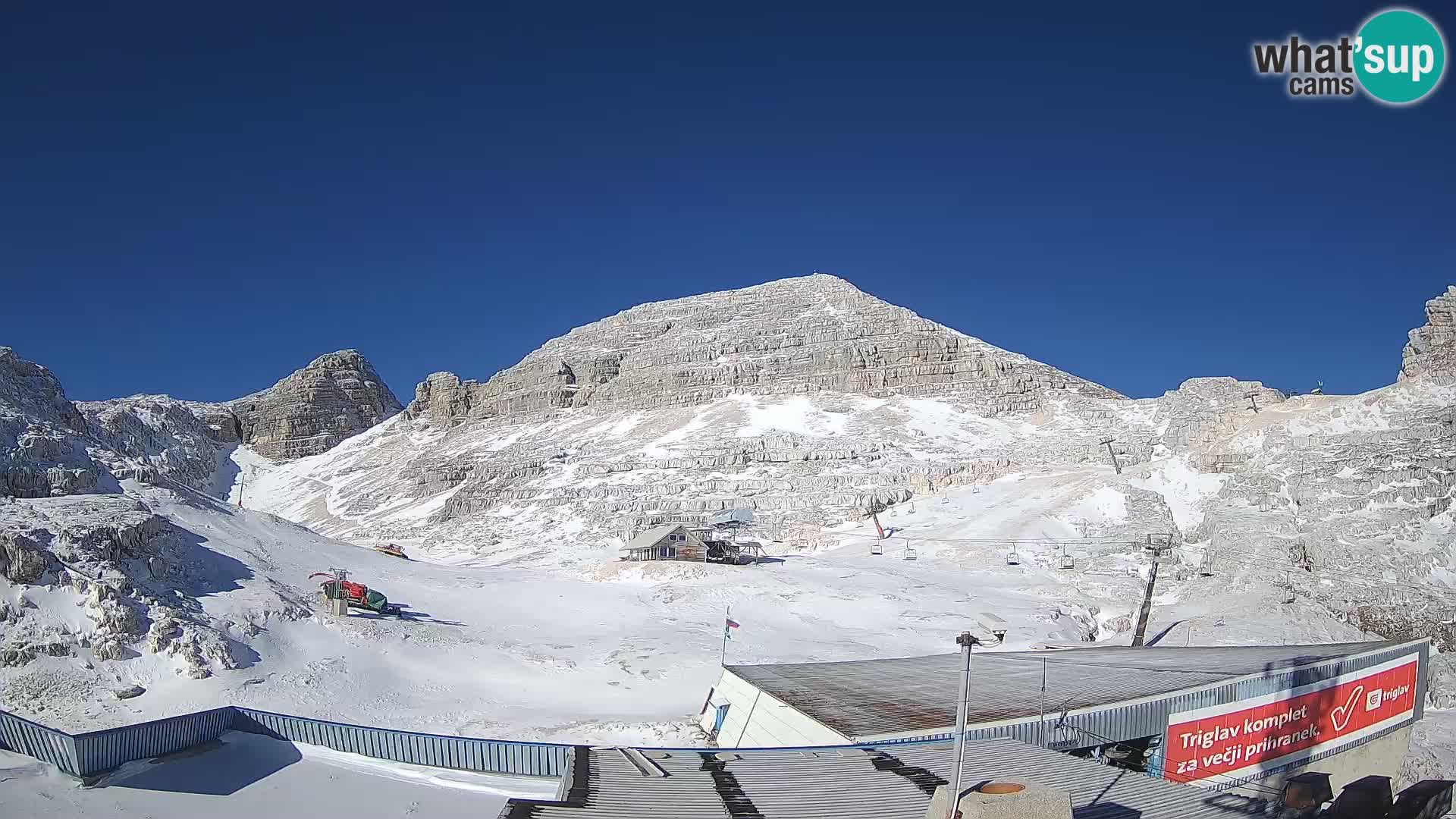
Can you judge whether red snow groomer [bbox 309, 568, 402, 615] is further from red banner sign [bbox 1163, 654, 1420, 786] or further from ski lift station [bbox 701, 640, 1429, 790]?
red banner sign [bbox 1163, 654, 1420, 786]

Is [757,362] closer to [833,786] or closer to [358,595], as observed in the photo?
[358,595]

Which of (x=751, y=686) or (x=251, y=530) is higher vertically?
(x=251, y=530)

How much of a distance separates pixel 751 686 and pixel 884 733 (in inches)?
150

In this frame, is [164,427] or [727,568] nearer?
[727,568]

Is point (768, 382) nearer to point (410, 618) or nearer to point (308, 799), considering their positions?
point (410, 618)

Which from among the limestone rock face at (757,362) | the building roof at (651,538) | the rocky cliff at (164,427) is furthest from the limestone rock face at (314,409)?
the building roof at (651,538)

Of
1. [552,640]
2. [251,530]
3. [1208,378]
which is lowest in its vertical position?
[552,640]

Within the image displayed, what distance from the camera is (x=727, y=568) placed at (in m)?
37.3

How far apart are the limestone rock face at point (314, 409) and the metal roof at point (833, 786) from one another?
12933 centimetres

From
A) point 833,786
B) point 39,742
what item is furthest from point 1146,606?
point 39,742

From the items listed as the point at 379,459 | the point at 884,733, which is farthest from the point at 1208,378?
the point at 379,459

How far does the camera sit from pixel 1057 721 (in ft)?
42.7

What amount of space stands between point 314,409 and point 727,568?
112 meters

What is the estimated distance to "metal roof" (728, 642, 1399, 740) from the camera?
13414 mm
